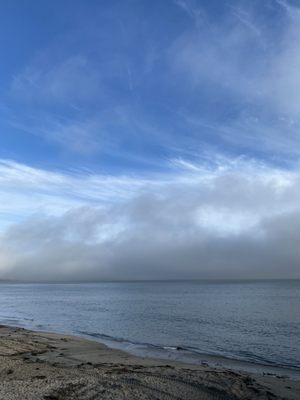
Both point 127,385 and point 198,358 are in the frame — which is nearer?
point 127,385

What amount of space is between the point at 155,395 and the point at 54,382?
4.05m

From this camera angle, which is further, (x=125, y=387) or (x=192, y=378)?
(x=192, y=378)

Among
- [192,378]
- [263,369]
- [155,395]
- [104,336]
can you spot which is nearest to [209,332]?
[104,336]

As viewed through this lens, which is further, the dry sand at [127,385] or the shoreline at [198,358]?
the shoreline at [198,358]

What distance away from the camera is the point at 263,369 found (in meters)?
28.0

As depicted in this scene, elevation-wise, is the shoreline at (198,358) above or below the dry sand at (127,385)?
below

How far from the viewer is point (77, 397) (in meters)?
14.1

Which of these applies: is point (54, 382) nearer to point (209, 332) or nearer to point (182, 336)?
point (182, 336)

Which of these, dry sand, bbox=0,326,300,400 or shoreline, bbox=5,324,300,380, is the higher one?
dry sand, bbox=0,326,300,400

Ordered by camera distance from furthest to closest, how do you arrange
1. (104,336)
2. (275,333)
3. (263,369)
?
1. (275,333)
2. (104,336)
3. (263,369)

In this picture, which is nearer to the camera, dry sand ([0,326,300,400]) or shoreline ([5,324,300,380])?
dry sand ([0,326,300,400])

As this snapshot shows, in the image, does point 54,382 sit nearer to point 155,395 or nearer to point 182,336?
point 155,395

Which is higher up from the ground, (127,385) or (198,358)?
(127,385)

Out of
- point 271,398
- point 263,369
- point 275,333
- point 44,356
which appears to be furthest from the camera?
point 275,333
